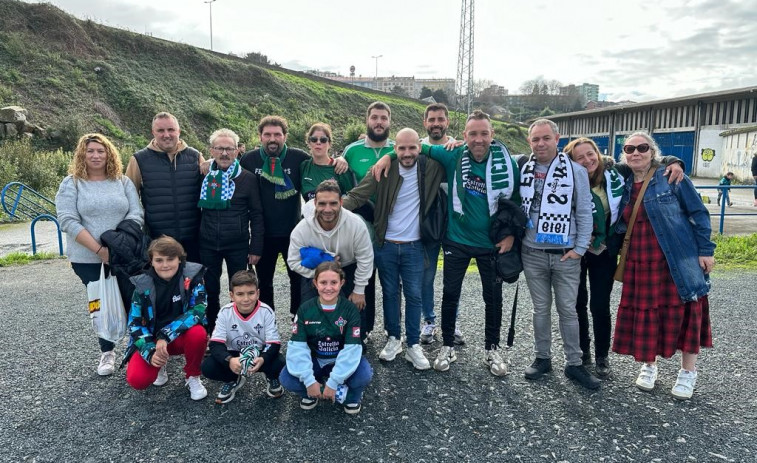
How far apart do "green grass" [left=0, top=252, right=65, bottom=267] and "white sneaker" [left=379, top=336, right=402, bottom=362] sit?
7.71m

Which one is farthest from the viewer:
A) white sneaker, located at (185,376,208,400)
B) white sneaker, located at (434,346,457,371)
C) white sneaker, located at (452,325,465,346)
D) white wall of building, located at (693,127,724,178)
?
white wall of building, located at (693,127,724,178)

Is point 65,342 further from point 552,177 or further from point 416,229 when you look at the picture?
point 552,177

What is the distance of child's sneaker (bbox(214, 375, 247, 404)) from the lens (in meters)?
3.70

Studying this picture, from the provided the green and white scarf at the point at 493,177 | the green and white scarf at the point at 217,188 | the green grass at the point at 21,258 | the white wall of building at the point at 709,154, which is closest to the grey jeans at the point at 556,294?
the green and white scarf at the point at 493,177

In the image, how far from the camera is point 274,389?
379 cm

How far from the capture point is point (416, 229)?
4.31 meters

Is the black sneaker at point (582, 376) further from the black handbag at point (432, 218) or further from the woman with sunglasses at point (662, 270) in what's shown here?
the black handbag at point (432, 218)

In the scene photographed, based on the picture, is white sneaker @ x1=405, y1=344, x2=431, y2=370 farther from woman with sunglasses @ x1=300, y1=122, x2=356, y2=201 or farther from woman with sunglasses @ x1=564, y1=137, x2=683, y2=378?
woman with sunglasses @ x1=300, y1=122, x2=356, y2=201

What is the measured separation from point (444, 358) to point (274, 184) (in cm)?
233

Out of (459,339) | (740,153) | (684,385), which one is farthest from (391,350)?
(740,153)

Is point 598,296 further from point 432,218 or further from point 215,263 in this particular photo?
point 215,263

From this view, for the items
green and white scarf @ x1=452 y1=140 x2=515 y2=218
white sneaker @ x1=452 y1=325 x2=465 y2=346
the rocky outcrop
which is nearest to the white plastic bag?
green and white scarf @ x1=452 y1=140 x2=515 y2=218

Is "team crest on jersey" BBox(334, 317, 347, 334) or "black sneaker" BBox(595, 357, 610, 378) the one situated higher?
"team crest on jersey" BBox(334, 317, 347, 334)

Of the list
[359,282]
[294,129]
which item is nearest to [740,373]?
[359,282]
